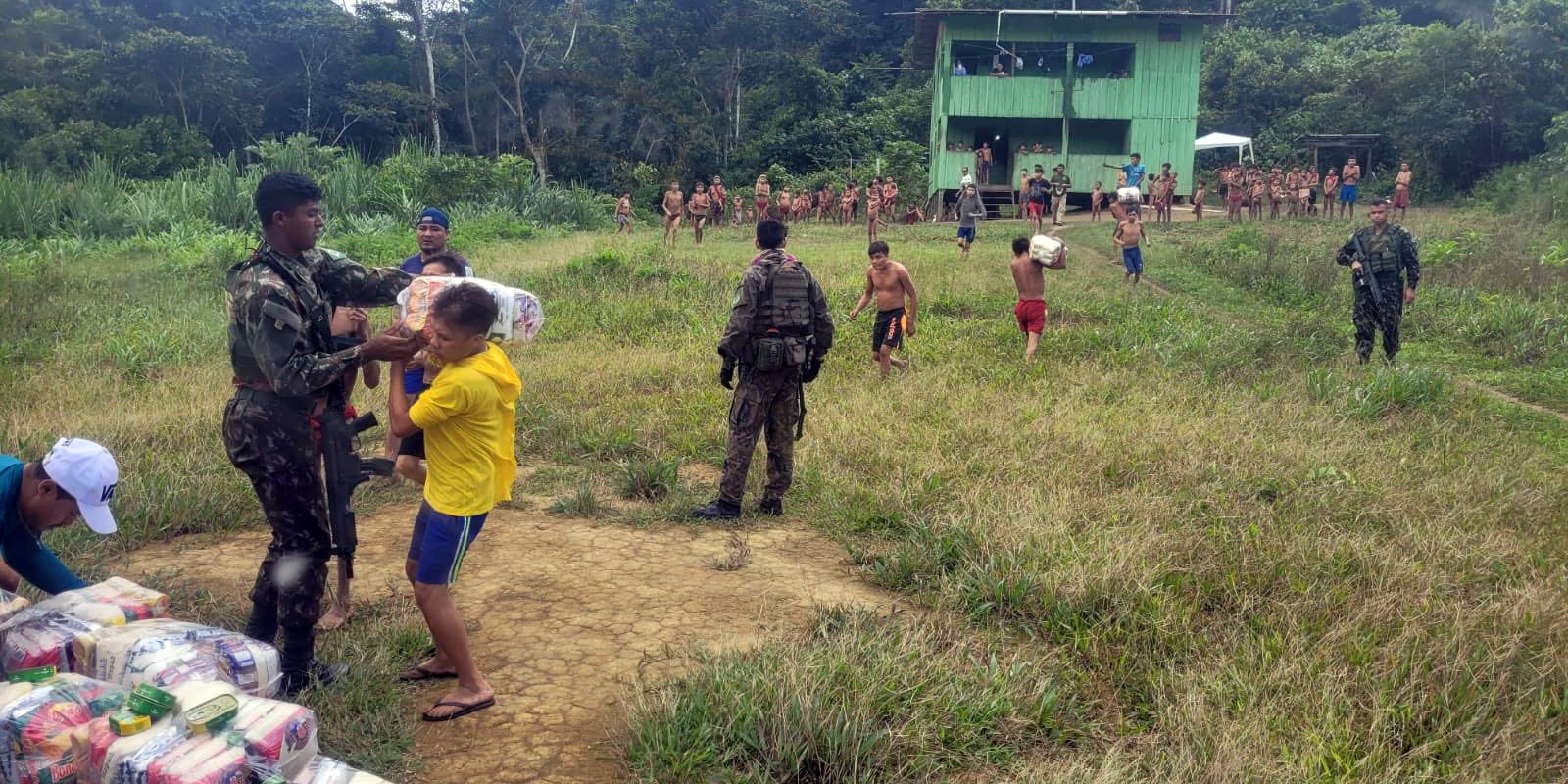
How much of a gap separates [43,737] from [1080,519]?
416 centimetres

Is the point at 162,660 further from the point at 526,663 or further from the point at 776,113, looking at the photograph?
the point at 776,113

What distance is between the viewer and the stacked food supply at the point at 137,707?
2.52 metres

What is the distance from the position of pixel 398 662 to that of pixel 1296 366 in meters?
7.99

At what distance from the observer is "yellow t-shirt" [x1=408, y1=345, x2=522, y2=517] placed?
334 cm

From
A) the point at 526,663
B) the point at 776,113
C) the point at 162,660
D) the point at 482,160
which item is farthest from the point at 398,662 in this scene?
the point at 776,113

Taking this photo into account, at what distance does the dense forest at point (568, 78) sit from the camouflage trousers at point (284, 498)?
32310 millimetres

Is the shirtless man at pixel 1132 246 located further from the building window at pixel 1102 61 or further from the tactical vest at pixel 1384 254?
the building window at pixel 1102 61

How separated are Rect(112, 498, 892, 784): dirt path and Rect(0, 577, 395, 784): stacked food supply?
613 millimetres

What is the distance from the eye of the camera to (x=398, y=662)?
12.8 ft

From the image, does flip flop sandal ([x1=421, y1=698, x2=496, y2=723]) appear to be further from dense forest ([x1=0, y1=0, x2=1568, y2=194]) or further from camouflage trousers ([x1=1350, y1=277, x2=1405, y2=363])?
dense forest ([x1=0, y1=0, x2=1568, y2=194])

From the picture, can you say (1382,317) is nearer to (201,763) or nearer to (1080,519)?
(1080,519)

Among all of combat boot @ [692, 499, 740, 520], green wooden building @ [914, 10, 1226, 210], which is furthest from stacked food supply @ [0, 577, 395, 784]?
green wooden building @ [914, 10, 1226, 210]

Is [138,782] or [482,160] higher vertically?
[482,160]

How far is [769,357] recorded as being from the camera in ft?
18.9
